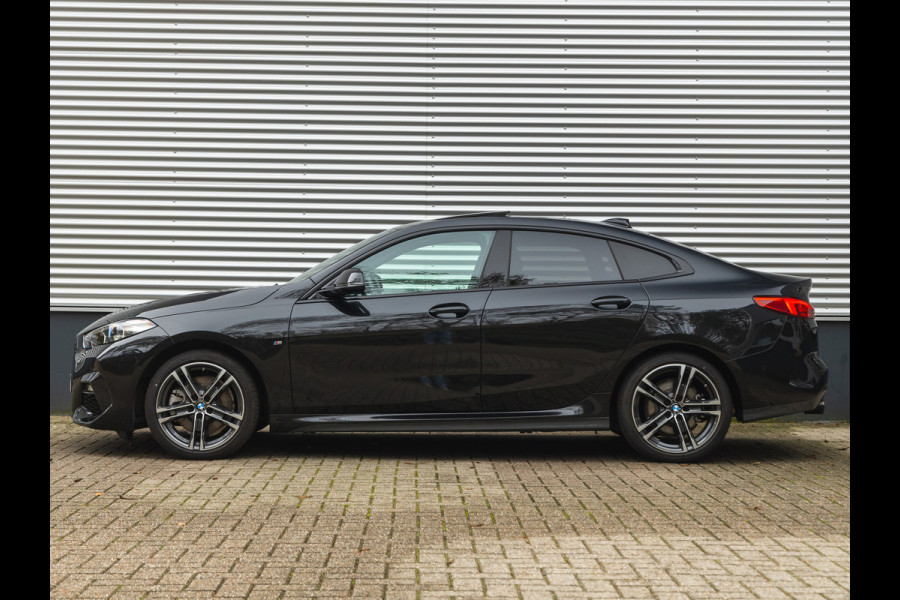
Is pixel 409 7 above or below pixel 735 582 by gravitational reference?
above

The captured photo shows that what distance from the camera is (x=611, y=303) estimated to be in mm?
6695

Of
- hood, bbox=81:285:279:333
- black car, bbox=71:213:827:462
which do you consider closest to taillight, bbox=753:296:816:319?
black car, bbox=71:213:827:462

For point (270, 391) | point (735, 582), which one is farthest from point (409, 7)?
point (735, 582)

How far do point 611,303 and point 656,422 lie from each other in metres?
0.89

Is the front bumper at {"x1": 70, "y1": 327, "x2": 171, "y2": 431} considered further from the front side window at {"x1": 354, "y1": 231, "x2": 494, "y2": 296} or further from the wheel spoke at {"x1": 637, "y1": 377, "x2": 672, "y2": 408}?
the wheel spoke at {"x1": 637, "y1": 377, "x2": 672, "y2": 408}

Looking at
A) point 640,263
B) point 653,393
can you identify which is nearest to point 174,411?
point 653,393

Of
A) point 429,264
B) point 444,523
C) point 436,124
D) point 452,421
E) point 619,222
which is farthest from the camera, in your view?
point 436,124

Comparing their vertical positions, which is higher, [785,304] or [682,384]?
[785,304]

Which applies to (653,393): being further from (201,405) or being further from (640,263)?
(201,405)

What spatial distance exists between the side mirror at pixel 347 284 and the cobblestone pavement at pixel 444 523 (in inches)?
47.1

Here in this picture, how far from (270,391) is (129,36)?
5332 millimetres

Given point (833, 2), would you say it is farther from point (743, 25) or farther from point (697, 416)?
point (697, 416)

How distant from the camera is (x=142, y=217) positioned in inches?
393

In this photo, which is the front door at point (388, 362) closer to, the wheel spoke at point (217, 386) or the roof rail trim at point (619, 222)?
the wheel spoke at point (217, 386)
